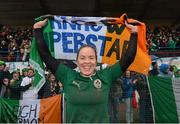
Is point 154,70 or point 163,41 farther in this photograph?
Result: point 163,41

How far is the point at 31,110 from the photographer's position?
34.3ft

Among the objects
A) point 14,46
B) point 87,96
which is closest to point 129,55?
point 87,96

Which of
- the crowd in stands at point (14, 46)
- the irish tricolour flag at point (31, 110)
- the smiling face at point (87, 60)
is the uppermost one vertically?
the crowd in stands at point (14, 46)

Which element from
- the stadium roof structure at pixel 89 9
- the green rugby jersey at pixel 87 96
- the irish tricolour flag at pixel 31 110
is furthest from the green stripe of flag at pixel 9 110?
the stadium roof structure at pixel 89 9

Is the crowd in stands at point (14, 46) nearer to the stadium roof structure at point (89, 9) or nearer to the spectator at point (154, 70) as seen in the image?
the stadium roof structure at point (89, 9)

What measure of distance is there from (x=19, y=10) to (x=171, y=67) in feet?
50.0

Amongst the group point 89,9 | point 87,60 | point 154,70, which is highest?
point 89,9

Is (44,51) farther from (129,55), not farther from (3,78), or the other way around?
(3,78)

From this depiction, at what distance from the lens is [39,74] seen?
254 inches

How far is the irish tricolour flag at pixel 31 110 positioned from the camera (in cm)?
1041

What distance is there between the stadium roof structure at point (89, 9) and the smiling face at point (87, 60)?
2077cm

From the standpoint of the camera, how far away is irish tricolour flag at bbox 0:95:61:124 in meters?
10.4

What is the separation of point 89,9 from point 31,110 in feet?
54.3

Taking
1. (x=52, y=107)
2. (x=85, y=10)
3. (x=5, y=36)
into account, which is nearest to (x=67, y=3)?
(x=85, y=10)
